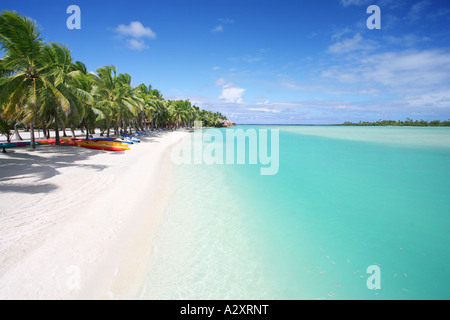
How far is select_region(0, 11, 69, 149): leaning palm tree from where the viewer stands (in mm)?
9152

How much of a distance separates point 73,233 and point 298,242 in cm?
568

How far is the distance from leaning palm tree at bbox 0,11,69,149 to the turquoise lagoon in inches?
356

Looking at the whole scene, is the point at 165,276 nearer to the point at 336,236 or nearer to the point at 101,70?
the point at 336,236

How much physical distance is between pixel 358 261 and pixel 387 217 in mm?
3597

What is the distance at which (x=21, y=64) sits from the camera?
33.6ft

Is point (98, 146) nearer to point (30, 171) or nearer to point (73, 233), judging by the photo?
point (30, 171)

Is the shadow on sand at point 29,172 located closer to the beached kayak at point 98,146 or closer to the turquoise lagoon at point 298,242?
the turquoise lagoon at point 298,242

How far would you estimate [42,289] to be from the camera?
311 cm

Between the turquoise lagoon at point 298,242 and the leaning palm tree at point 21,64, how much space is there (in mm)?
9051

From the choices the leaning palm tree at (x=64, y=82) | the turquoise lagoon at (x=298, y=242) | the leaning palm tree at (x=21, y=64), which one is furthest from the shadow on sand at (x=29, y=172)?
the turquoise lagoon at (x=298, y=242)

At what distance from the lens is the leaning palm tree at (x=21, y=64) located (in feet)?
30.0

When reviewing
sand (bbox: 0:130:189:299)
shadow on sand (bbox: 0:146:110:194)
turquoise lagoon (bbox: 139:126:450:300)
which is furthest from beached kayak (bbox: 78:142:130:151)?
turquoise lagoon (bbox: 139:126:450:300)

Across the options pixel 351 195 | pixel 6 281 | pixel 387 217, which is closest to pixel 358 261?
pixel 387 217

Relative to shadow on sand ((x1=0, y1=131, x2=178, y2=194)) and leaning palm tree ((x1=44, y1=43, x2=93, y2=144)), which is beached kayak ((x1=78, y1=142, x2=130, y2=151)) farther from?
shadow on sand ((x1=0, y1=131, x2=178, y2=194))
